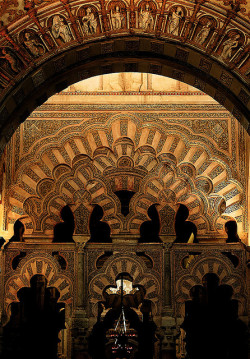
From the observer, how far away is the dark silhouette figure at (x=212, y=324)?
1104 centimetres

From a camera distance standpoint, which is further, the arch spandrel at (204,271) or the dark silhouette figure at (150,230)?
the dark silhouette figure at (150,230)

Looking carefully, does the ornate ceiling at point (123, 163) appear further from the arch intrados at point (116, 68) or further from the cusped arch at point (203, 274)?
the arch intrados at point (116, 68)

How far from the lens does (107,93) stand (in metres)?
9.86

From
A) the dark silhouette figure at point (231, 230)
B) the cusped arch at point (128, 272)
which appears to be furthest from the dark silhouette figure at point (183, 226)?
the cusped arch at point (128, 272)

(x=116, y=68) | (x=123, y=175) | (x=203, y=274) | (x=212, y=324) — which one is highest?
(x=116, y=68)

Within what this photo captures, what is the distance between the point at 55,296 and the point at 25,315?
2.69ft

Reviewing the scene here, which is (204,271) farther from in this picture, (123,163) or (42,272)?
(42,272)

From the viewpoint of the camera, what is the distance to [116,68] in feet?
22.2

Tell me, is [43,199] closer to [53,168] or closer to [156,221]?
[53,168]

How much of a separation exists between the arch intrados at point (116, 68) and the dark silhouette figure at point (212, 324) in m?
4.63

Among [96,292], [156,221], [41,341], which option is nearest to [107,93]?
[96,292]

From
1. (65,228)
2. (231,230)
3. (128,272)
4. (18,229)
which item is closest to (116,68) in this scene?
(128,272)

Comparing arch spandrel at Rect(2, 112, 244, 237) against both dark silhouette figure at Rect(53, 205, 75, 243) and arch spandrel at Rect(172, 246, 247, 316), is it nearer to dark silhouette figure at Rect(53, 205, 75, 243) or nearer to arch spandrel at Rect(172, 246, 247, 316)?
arch spandrel at Rect(172, 246, 247, 316)

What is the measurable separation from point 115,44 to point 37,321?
6861mm
